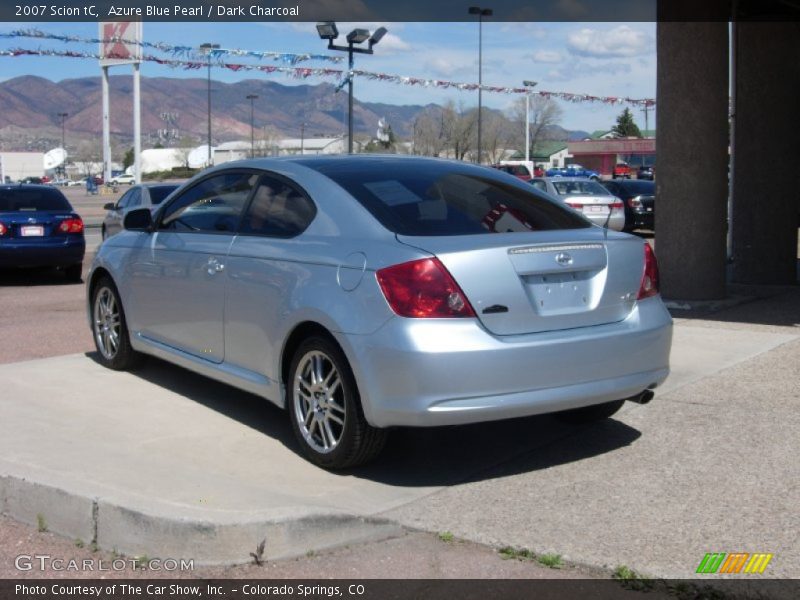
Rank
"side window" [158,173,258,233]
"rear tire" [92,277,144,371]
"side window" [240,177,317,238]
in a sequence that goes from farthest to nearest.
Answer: "rear tire" [92,277,144,371] < "side window" [158,173,258,233] < "side window" [240,177,317,238]

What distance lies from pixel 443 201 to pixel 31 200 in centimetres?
1132

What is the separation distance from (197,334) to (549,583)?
3.13 m

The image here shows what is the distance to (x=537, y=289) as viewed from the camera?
5.04 metres

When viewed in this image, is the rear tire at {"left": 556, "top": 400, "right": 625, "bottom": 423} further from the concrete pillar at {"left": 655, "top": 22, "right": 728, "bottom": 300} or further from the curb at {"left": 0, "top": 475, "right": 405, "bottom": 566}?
the concrete pillar at {"left": 655, "top": 22, "right": 728, "bottom": 300}

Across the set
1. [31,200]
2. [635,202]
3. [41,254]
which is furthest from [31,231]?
[635,202]

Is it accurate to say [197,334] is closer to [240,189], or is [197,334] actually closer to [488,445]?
[240,189]

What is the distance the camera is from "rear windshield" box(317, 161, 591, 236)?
5320 mm

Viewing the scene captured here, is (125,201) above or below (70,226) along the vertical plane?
above

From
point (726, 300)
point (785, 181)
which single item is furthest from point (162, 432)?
point (785, 181)

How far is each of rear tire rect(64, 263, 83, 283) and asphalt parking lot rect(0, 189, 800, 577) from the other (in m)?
7.90

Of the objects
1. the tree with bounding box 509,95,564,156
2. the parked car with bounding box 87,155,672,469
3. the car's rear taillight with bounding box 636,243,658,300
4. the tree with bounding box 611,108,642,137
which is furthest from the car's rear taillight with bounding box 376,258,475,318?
the tree with bounding box 611,108,642,137

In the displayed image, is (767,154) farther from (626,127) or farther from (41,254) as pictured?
(626,127)

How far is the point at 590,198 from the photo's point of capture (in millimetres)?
24375

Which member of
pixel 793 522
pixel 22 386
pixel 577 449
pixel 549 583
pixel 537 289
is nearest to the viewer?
pixel 549 583
